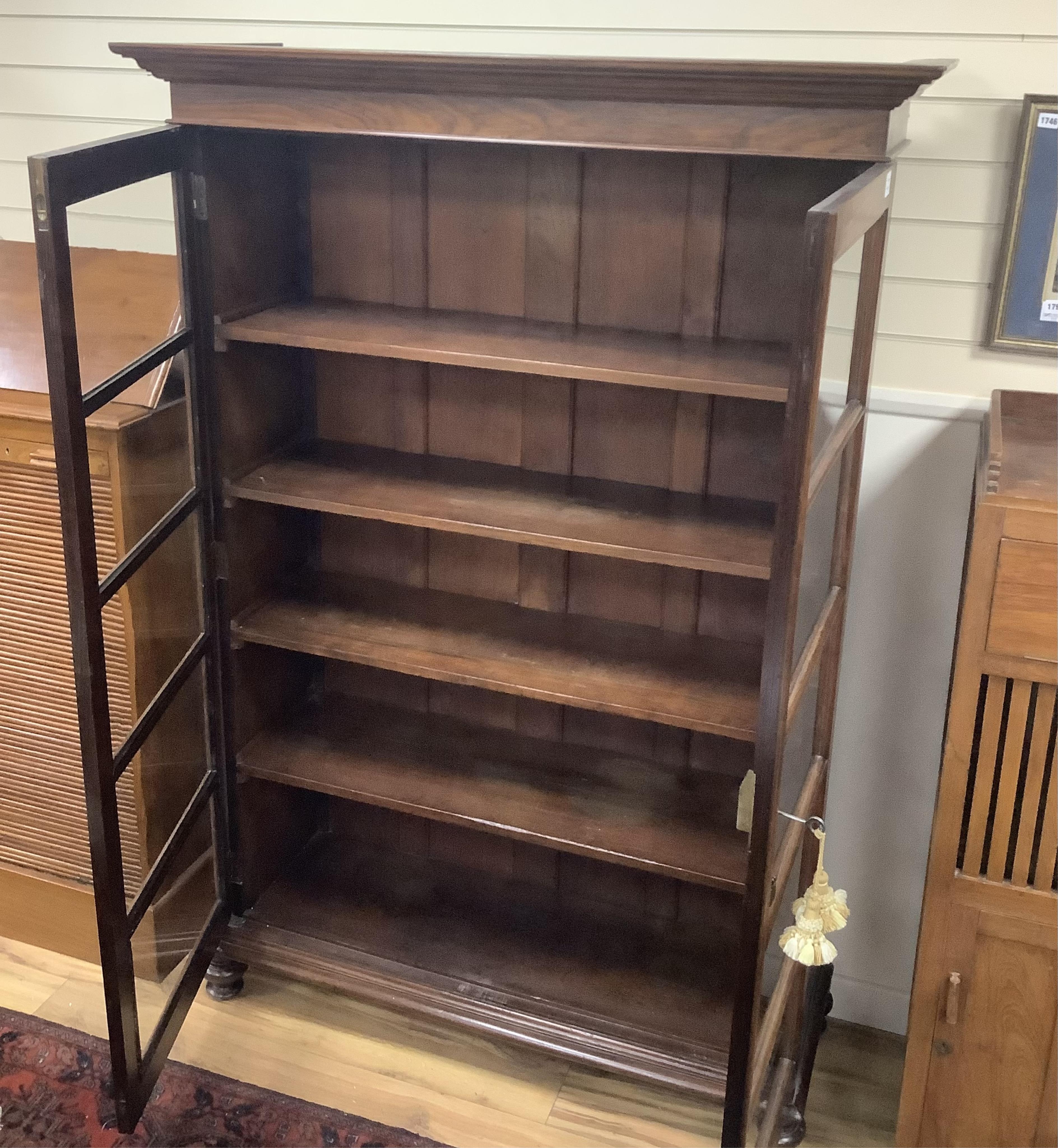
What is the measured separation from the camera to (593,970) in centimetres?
205

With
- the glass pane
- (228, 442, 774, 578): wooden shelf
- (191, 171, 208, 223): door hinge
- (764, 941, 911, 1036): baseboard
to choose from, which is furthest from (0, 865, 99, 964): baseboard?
(764, 941, 911, 1036): baseboard

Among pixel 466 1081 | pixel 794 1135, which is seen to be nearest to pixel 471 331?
pixel 466 1081

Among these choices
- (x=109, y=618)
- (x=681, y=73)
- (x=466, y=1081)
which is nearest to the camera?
(x=681, y=73)

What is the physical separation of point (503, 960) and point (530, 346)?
107cm

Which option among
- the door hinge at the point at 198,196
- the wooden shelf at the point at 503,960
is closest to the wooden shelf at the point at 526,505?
the door hinge at the point at 198,196

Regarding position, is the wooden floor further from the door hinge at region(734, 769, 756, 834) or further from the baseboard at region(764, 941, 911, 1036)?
the door hinge at region(734, 769, 756, 834)

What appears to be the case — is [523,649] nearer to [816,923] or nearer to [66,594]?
[816,923]

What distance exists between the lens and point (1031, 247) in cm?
176

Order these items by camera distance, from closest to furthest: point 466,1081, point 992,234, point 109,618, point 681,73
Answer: point 681,73
point 992,234
point 109,618
point 466,1081

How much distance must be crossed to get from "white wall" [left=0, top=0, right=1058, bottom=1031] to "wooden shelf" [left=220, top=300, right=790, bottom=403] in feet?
0.45

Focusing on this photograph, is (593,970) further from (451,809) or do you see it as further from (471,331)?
(471,331)

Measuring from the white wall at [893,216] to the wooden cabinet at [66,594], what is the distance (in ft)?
0.50

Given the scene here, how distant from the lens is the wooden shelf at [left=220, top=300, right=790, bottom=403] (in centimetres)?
158

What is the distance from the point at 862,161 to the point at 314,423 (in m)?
1.07
